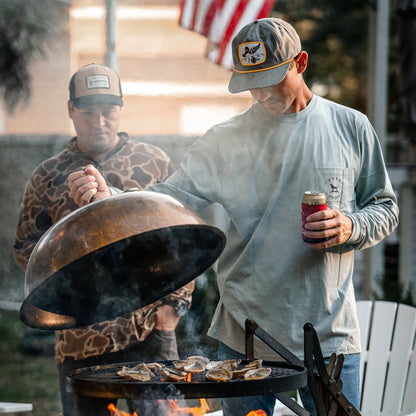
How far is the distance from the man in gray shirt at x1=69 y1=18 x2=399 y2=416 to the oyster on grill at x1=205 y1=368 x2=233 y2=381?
1.18 ft

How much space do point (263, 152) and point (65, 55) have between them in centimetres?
153

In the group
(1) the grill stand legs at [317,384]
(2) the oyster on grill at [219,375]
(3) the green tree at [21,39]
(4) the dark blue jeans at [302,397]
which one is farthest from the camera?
(3) the green tree at [21,39]

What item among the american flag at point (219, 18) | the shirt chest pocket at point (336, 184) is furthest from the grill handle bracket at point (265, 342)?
the american flag at point (219, 18)

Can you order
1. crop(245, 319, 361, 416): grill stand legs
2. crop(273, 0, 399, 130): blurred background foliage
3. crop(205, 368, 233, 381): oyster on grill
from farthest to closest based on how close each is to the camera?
crop(273, 0, 399, 130): blurred background foliage < crop(245, 319, 361, 416): grill stand legs < crop(205, 368, 233, 381): oyster on grill

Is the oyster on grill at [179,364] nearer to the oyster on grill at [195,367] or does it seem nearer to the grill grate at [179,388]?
the oyster on grill at [195,367]

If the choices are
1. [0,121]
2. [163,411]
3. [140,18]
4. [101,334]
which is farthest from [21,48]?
[163,411]

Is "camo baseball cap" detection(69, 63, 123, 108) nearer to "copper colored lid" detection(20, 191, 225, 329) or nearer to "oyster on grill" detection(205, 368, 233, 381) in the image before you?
"copper colored lid" detection(20, 191, 225, 329)

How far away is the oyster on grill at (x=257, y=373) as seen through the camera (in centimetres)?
189

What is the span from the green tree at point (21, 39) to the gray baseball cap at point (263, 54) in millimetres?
1556

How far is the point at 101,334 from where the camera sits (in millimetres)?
2775

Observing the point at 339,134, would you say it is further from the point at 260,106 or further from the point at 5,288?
the point at 5,288

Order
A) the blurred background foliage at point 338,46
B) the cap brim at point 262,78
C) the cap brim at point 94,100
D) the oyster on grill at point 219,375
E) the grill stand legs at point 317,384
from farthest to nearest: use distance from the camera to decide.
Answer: the blurred background foliage at point 338,46, the cap brim at point 94,100, the cap brim at point 262,78, the grill stand legs at point 317,384, the oyster on grill at point 219,375

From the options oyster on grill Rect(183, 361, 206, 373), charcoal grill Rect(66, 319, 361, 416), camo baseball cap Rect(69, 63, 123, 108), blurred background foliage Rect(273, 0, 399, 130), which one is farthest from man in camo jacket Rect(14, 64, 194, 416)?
blurred background foliage Rect(273, 0, 399, 130)

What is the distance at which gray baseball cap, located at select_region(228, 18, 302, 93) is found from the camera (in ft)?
7.07
